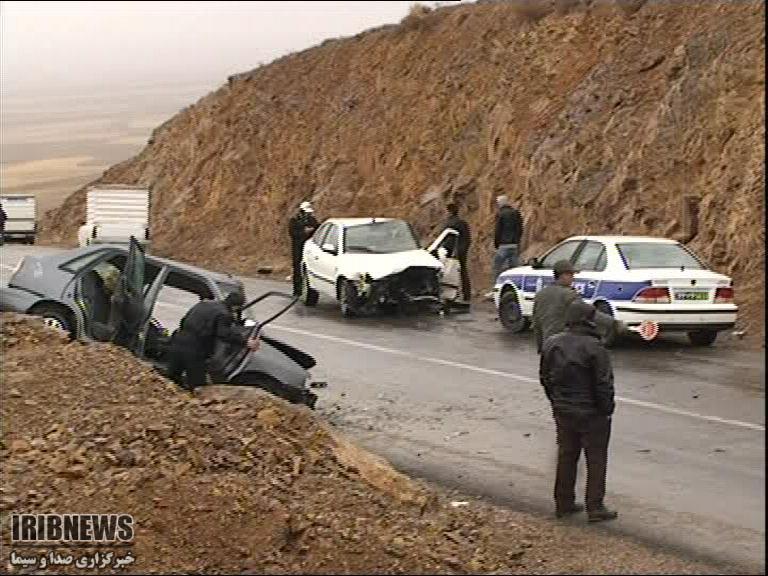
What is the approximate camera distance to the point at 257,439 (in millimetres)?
7758

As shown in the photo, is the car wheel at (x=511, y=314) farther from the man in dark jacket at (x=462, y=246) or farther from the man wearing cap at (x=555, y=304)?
the man wearing cap at (x=555, y=304)

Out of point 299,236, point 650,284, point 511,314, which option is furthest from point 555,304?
point 299,236

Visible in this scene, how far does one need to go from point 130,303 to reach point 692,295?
654cm

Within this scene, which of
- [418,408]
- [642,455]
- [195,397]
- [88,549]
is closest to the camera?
[88,549]

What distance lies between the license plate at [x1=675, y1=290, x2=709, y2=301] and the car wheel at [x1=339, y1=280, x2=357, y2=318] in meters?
5.61

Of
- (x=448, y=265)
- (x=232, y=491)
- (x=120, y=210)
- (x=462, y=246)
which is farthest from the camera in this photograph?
(x=120, y=210)

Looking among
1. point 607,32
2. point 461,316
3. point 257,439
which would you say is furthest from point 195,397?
point 607,32

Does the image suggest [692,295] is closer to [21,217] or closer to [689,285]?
[689,285]

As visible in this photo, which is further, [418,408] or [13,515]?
[418,408]

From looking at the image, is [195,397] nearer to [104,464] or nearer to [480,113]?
[104,464]

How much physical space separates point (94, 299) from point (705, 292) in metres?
6.72

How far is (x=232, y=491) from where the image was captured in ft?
22.5

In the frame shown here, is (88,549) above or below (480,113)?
below

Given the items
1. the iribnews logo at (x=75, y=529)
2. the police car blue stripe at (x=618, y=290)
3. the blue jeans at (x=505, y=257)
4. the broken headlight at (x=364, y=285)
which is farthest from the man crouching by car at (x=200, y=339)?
the blue jeans at (x=505, y=257)
